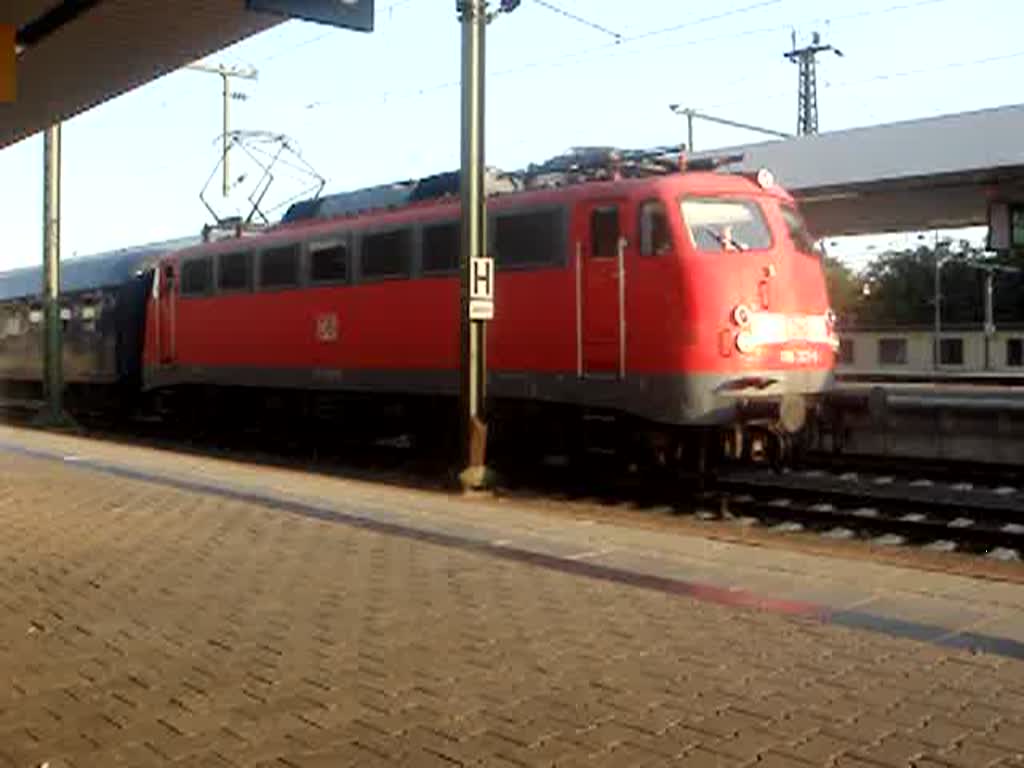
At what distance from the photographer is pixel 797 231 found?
1369 cm

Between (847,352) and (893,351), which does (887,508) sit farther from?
(893,351)

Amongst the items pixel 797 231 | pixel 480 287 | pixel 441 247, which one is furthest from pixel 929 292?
pixel 480 287

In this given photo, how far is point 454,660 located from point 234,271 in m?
14.5

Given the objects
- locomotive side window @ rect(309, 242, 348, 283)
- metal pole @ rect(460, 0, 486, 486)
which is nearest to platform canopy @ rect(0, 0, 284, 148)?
metal pole @ rect(460, 0, 486, 486)

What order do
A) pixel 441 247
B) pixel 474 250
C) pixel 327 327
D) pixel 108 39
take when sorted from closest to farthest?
pixel 108 39, pixel 474 250, pixel 441 247, pixel 327 327

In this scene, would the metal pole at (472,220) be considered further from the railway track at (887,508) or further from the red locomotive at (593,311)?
the railway track at (887,508)

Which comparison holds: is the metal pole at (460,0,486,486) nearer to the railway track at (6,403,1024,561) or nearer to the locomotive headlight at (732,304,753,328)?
the railway track at (6,403,1024,561)

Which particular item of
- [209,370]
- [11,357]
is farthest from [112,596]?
[11,357]

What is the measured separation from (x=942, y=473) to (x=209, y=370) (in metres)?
11.4

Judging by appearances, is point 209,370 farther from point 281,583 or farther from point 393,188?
point 281,583

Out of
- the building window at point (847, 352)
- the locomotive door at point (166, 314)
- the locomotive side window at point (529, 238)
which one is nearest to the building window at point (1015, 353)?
the building window at point (847, 352)

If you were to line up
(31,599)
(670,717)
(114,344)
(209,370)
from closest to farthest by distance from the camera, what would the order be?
1. (670,717)
2. (31,599)
3. (209,370)
4. (114,344)

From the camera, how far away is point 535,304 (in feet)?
45.0

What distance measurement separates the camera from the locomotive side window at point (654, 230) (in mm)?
12484
